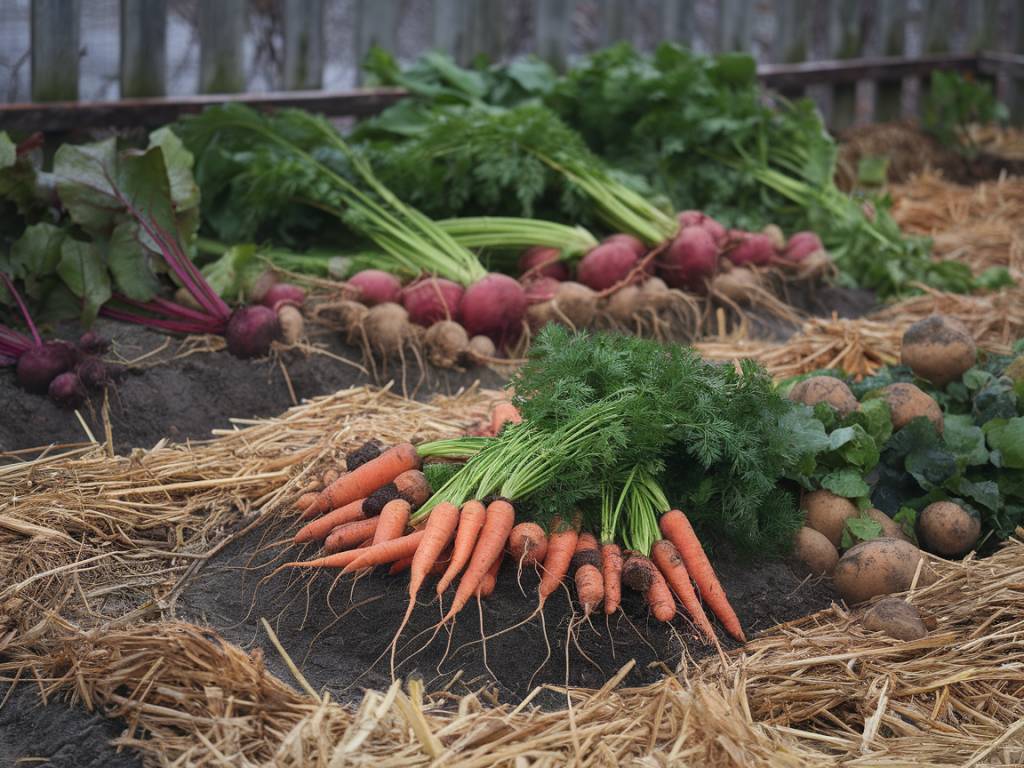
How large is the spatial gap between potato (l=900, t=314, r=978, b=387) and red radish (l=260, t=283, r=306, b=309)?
266 centimetres

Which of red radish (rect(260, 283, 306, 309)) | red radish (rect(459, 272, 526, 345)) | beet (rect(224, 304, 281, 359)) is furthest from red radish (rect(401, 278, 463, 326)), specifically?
→ beet (rect(224, 304, 281, 359))

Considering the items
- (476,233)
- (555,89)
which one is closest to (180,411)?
(476,233)

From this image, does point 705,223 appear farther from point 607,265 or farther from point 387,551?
point 387,551

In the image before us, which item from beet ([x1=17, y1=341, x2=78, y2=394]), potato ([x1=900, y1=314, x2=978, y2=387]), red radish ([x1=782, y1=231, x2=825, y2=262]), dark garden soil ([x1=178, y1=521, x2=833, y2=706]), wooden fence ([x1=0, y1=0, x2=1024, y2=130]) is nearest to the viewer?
dark garden soil ([x1=178, y1=521, x2=833, y2=706])

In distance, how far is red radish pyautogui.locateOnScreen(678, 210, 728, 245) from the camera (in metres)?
5.98

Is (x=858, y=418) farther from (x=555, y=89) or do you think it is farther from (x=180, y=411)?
(x=555, y=89)

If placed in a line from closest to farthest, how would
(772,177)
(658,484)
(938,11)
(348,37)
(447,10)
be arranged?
(658,484) < (772,177) < (447,10) < (348,37) < (938,11)

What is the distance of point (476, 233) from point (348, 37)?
3736 millimetres

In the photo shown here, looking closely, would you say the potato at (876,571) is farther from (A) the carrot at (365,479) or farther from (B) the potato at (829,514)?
(A) the carrot at (365,479)

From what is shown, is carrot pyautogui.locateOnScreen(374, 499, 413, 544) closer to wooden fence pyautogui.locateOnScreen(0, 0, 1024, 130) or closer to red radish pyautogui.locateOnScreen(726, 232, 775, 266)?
red radish pyautogui.locateOnScreen(726, 232, 775, 266)

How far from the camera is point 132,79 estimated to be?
20.4 feet

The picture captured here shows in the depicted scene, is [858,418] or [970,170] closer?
[858,418]

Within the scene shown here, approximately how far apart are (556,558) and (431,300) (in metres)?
2.39

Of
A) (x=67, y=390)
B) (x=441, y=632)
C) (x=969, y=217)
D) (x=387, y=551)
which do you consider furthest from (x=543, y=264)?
(x=969, y=217)
